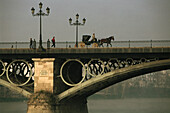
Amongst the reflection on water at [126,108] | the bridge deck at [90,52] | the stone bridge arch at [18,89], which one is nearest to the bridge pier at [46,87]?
the bridge deck at [90,52]

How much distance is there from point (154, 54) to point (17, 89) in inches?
539

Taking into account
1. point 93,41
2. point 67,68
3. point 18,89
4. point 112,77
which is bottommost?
point 18,89

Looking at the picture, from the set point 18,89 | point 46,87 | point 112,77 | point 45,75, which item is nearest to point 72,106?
point 46,87

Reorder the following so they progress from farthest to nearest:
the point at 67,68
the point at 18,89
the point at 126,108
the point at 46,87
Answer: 1. the point at 126,108
2. the point at 67,68
3. the point at 18,89
4. the point at 46,87

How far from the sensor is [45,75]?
4619 cm

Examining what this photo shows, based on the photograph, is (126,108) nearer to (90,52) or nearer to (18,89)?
(18,89)

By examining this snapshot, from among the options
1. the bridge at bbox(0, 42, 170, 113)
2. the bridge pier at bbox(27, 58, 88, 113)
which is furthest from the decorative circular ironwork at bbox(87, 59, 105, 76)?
the bridge pier at bbox(27, 58, 88, 113)

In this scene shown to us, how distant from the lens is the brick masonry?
4603 cm

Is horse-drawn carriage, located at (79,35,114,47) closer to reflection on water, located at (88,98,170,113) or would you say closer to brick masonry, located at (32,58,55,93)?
brick masonry, located at (32,58,55,93)

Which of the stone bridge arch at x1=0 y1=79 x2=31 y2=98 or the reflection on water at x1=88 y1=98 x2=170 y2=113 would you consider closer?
the stone bridge arch at x1=0 y1=79 x2=31 y2=98

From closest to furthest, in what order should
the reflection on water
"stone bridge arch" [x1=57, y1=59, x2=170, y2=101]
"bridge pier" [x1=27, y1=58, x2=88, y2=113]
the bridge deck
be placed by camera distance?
1. "stone bridge arch" [x1=57, y1=59, x2=170, y2=101]
2. the bridge deck
3. "bridge pier" [x1=27, y1=58, x2=88, y2=113]
4. the reflection on water

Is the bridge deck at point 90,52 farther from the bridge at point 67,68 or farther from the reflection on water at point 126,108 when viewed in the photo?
the reflection on water at point 126,108

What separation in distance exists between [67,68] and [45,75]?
3.12 meters

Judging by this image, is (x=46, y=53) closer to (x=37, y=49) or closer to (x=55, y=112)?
(x=37, y=49)
